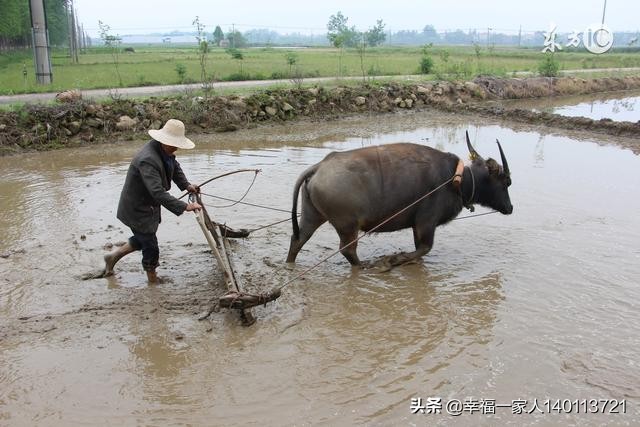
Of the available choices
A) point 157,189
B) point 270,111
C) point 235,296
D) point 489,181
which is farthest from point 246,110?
point 235,296

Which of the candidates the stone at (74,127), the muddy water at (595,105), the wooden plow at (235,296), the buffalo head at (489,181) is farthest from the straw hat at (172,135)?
the muddy water at (595,105)

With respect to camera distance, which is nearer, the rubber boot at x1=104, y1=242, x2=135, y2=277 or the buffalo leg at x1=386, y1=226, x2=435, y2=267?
the rubber boot at x1=104, y1=242, x2=135, y2=277

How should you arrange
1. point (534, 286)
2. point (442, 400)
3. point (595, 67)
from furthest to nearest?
point (595, 67)
point (534, 286)
point (442, 400)

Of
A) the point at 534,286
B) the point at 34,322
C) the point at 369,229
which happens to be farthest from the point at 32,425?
the point at 534,286

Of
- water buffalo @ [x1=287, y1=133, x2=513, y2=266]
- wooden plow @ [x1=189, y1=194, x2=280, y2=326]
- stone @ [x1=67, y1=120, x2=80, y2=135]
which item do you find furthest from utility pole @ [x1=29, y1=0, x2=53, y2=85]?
wooden plow @ [x1=189, y1=194, x2=280, y2=326]

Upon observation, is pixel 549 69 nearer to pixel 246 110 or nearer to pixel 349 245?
pixel 246 110

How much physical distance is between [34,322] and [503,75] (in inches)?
763

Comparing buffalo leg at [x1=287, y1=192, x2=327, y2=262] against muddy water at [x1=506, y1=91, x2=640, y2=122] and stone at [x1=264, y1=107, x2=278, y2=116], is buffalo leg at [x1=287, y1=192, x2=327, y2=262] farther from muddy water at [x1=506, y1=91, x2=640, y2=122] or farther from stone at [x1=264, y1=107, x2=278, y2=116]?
muddy water at [x1=506, y1=91, x2=640, y2=122]

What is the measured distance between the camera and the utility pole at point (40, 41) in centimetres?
1495

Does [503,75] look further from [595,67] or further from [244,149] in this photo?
[244,149]

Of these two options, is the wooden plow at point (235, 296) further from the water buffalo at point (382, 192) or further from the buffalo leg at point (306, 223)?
the water buffalo at point (382, 192)

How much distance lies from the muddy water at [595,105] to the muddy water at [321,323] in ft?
28.3

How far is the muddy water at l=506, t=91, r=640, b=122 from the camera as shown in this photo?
15.6 m

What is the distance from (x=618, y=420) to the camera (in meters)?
3.44
